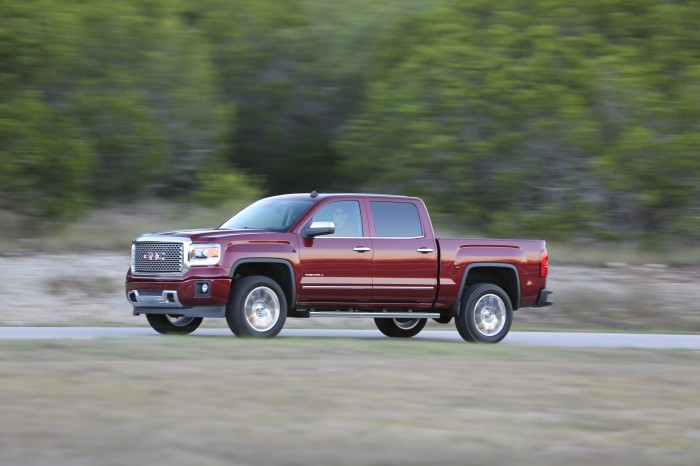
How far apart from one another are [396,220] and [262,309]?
2.26 m

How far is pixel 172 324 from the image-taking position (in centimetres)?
1686

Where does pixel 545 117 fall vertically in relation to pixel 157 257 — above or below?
above

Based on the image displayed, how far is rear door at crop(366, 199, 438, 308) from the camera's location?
643 inches

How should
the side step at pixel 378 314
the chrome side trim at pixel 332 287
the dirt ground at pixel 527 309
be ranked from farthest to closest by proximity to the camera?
the dirt ground at pixel 527 309
the side step at pixel 378 314
the chrome side trim at pixel 332 287

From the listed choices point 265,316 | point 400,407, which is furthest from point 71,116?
point 400,407

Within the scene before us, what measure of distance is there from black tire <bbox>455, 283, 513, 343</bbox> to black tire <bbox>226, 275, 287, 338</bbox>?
108 inches

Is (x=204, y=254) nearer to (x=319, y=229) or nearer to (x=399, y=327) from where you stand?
(x=319, y=229)

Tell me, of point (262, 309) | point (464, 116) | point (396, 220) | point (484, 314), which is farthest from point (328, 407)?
point (464, 116)

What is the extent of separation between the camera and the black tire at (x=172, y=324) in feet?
54.7

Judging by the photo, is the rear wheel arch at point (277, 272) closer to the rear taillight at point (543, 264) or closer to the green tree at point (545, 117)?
the rear taillight at point (543, 264)

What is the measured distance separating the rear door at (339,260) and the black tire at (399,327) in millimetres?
2535

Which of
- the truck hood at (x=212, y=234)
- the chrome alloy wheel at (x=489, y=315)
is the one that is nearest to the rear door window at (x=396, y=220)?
the chrome alloy wheel at (x=489, y=315)

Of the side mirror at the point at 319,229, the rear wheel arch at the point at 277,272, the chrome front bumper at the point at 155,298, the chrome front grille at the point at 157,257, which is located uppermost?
the side mirror at the point at 319,229

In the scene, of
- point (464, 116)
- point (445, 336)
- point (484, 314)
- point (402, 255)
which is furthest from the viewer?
point (464, 116)
